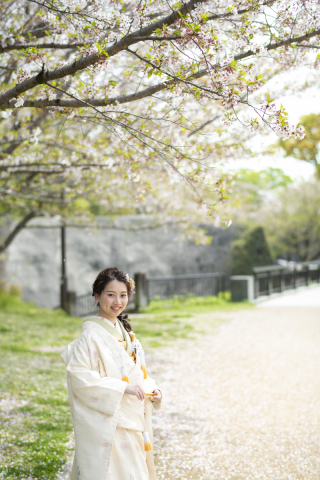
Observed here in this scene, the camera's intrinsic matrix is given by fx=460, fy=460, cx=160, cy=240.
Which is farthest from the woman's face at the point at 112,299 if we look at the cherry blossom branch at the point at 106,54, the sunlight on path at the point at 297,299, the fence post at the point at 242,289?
the fence post at the point at 242,289

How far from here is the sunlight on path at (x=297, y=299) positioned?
14097mm

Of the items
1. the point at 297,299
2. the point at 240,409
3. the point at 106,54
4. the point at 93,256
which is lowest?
the point at 240,409

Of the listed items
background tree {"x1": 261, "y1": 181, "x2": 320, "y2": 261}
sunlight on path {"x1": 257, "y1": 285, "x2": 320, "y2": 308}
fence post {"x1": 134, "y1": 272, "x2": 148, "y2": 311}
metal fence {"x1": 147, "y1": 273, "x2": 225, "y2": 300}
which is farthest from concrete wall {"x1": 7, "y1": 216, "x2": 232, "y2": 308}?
background tree {"x1": 261, "y1": 181, "x2": 320, "y2": 261}

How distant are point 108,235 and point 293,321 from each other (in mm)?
9682

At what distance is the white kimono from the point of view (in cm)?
249

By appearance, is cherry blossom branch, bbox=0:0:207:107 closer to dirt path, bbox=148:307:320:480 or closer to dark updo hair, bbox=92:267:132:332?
dark updo hair, bbox=92:267:132:332

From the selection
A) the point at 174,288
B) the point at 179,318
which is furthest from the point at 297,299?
the point at 179,318

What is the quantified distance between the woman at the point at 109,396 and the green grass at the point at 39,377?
1102 mm

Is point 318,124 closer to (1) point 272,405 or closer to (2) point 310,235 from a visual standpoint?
(2) point 310,235

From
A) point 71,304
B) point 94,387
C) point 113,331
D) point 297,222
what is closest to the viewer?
point 94,387

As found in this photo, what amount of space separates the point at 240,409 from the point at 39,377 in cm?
270

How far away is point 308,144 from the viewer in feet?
98.0

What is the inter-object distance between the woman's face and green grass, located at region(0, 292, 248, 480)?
5.01 feet

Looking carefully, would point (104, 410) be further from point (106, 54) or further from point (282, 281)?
point (282, 281)
